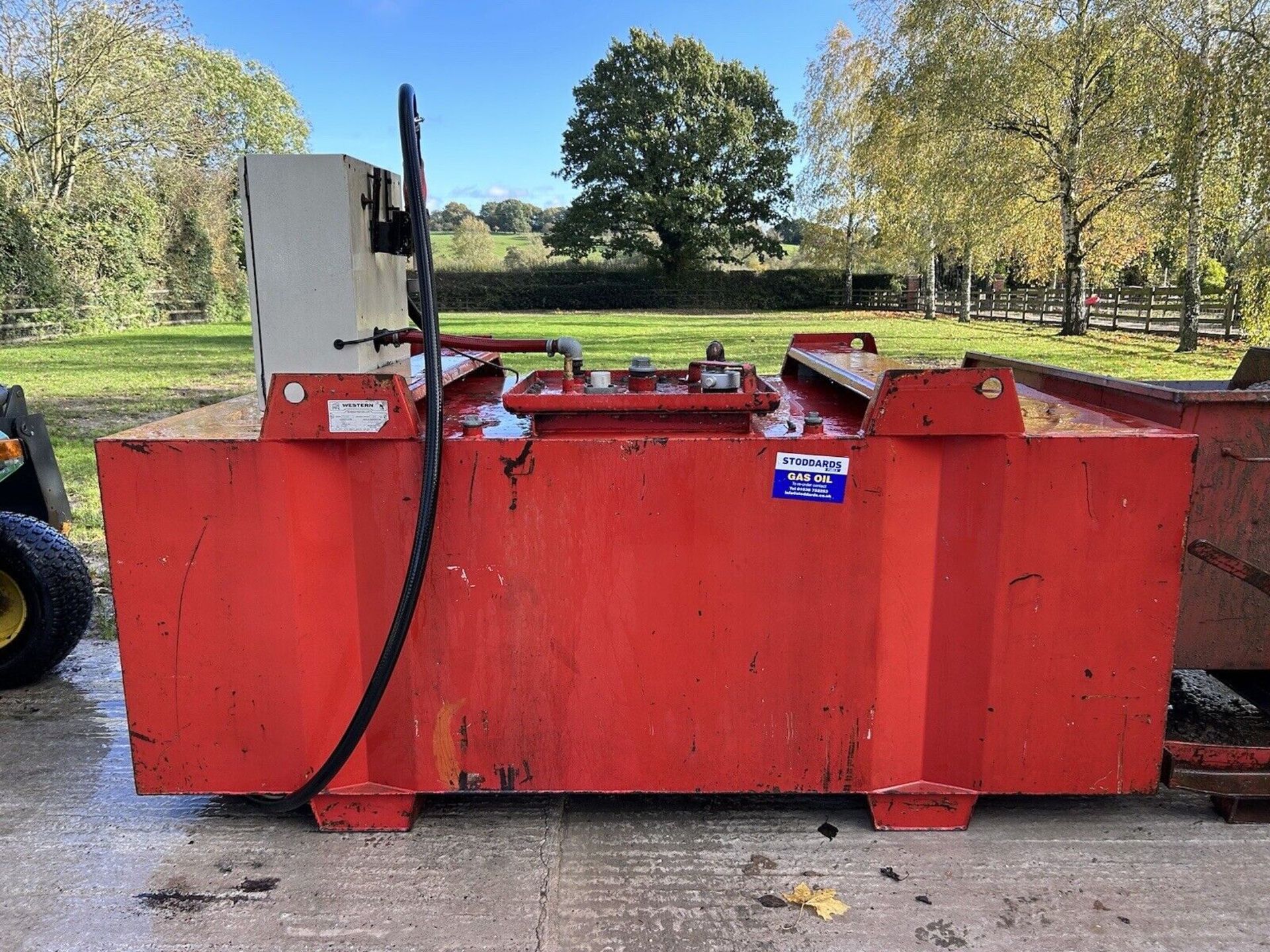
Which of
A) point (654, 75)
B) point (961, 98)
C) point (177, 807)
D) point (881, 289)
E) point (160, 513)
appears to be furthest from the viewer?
point (654, 75)

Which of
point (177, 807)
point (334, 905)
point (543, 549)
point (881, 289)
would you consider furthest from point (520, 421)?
point (881, 289)

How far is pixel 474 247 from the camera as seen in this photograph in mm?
47500

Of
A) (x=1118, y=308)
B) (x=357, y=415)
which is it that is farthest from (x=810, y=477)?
(x=1118, y=308)

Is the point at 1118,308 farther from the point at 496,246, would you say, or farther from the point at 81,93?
the point at 496,246

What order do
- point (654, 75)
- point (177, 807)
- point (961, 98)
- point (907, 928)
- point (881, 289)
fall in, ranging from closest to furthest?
point (907, 928)
point (177, 807)
point (961, 98)
point (881, 289)
point (654, 75)

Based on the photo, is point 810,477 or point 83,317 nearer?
point 810,477

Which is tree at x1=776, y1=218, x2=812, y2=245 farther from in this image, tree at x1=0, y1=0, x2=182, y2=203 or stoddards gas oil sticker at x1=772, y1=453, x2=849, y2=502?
stoddards gas oil sticker at x1=772, y1=453, x2=849, y2=502

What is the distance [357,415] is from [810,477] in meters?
1.13

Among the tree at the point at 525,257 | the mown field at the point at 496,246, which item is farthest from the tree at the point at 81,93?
the tree at the point at 525,257

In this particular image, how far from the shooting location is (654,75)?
155 ft

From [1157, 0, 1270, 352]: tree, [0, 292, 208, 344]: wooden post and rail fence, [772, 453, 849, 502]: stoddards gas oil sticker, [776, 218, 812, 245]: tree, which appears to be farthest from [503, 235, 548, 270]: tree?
[772, 453, 849, 502]: stoddards gas oil sticker

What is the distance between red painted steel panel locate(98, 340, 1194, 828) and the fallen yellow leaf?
0.27 meters

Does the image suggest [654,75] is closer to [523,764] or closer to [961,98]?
[961,98]

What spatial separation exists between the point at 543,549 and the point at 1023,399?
5.12 ft
